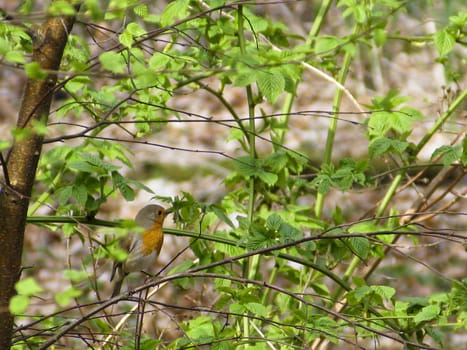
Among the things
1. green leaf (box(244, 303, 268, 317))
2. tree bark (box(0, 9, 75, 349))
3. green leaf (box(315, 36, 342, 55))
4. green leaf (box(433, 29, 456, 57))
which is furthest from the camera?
green leaf (box(433, 29, 456, 57))

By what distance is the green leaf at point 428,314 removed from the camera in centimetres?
260

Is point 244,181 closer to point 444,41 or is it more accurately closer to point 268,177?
point 268,177

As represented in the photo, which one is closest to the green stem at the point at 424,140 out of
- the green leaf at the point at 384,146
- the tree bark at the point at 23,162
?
the green leaf at the point at 384,146

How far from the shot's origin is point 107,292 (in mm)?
6559

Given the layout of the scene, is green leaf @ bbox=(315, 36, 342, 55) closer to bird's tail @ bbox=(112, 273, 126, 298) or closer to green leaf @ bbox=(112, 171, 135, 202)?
green leaf @ bbox=(112, 171, 135, 202)

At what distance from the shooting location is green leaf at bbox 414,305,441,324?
2602mm

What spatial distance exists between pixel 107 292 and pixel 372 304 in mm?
4017

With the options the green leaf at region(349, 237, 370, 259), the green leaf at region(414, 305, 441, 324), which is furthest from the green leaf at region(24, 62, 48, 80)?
the green leaf at region(414, 305, 441, 324)

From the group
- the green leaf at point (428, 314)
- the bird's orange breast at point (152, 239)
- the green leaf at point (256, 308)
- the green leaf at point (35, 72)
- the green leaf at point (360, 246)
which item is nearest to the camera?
the green leaf at point (35, 72)

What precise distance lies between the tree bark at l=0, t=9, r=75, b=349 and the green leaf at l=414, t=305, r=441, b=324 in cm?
124

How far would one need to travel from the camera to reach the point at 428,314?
2.61 m

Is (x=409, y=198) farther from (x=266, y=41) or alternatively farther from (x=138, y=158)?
(x=266, y=41)

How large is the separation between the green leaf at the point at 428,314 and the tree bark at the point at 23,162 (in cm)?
124

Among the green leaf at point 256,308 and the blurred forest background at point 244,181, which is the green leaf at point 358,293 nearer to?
the blurred forest background at point 244,181
